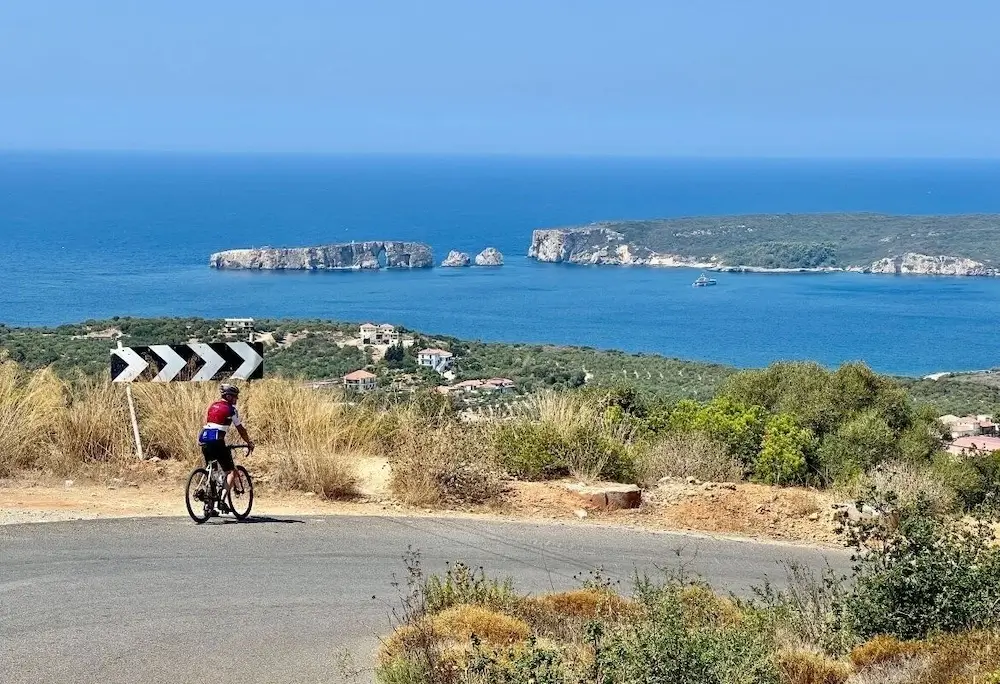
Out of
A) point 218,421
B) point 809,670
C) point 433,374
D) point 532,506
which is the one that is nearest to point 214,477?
point 218,421

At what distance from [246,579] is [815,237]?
563 feet

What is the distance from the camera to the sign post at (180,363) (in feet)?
37.2

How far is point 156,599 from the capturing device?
7344 mm

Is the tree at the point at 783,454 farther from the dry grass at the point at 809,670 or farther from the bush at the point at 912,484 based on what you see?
the dry grass at the point at 809,670

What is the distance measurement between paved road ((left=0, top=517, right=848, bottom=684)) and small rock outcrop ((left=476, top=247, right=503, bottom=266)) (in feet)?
489

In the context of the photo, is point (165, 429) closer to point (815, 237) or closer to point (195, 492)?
point (195, 492)

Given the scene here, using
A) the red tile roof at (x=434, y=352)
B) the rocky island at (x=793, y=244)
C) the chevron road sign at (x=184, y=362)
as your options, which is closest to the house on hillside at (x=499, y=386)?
the red tile roof at (x=434, y=352)

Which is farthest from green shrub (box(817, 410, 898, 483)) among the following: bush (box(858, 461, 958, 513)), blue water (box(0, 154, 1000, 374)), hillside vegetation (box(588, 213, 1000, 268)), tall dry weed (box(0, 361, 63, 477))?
hillside vegetation (box(588, 213, 1000, 268))

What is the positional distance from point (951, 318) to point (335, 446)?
115 meters

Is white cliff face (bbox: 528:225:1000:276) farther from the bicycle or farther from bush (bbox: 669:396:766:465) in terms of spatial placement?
the bicycle

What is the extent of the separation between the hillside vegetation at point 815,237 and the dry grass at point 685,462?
495 feet

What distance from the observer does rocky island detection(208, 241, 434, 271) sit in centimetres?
14288

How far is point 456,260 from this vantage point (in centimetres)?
15612

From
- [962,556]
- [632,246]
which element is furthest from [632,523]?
[632,246]
